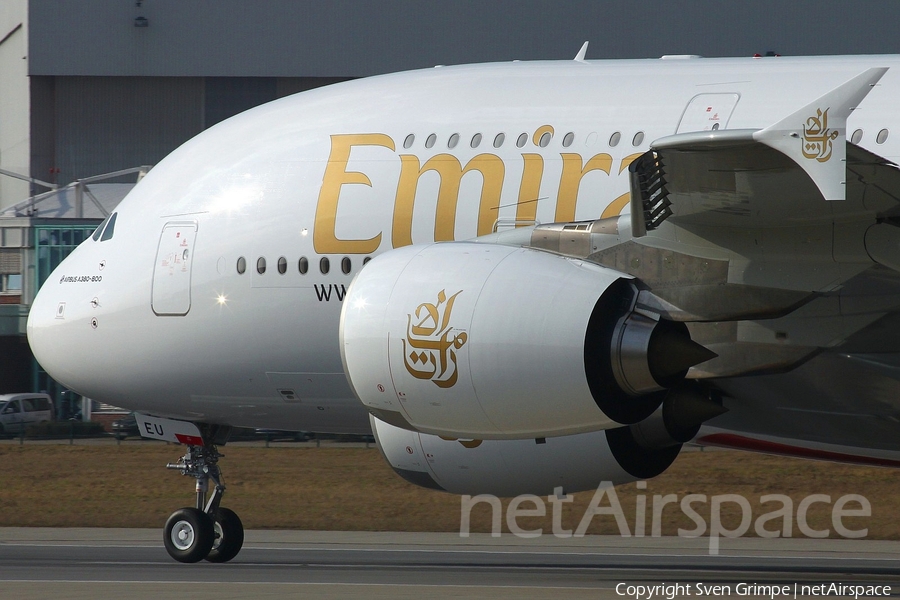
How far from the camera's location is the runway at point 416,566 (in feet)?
37.6

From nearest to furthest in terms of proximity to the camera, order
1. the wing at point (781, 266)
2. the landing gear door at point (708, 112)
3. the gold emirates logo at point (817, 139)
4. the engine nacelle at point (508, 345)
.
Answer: the gold emirates logo at point (817, 139) → the wing at point (781, 266) → the engine nacelle at point (508, 345) → the landing gear door at point (708, 112)

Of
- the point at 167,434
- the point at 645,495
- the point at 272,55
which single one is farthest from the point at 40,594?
the point at 272,55

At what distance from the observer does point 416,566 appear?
1391 centimetres

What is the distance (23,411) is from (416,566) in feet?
88.6

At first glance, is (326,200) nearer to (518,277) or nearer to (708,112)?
(518,277)

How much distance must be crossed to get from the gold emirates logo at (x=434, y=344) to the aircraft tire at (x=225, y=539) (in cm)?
469

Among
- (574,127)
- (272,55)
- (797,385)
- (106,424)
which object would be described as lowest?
(106,424)

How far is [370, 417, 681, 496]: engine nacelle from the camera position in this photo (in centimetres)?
A: 1084

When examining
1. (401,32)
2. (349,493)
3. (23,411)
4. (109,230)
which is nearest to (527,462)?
(109,230)

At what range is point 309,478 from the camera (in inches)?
845

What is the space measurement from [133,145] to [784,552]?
40016 millimetres

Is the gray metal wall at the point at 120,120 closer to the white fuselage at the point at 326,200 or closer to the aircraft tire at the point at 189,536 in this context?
the white fuselage at the point at 326,200

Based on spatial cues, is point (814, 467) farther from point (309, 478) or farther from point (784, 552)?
point (309, 478)

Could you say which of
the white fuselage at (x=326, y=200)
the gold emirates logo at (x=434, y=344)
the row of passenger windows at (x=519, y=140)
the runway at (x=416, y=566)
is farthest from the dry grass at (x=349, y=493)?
the gold emirates logo at (x=434, y=344)
